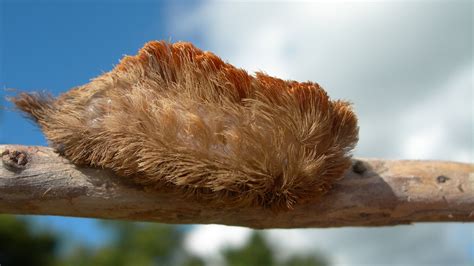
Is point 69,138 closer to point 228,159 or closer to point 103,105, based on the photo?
point 103,105

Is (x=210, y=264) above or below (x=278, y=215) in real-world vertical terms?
above

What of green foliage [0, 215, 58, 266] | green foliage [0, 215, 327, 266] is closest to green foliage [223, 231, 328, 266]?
green foliage [0, 215, 327, 266]

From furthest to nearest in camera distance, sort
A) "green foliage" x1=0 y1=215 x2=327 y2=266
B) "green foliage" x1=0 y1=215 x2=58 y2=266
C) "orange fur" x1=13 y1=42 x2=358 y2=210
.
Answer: "green foliage" x1=0 y1=215 x2=327 y2=266, "green foliage" x1=0 y1=215 x2=58 y2=266, "orange fur" x1=13 y1=42 x2=358 y2=210

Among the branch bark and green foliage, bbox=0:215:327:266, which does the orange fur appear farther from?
green foliage, bbox=0:215:327:266

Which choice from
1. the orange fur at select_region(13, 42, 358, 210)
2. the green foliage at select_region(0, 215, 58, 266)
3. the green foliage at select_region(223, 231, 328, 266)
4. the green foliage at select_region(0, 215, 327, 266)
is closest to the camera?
the orange fur at select_region(13, 42, 358, 210)

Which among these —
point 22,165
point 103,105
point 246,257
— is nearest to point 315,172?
point 103,105

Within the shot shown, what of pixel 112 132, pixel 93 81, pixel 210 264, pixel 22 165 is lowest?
pixel 22 165

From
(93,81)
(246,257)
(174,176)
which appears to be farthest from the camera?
(246,257)

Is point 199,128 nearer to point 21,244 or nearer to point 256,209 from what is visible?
point 256,209
